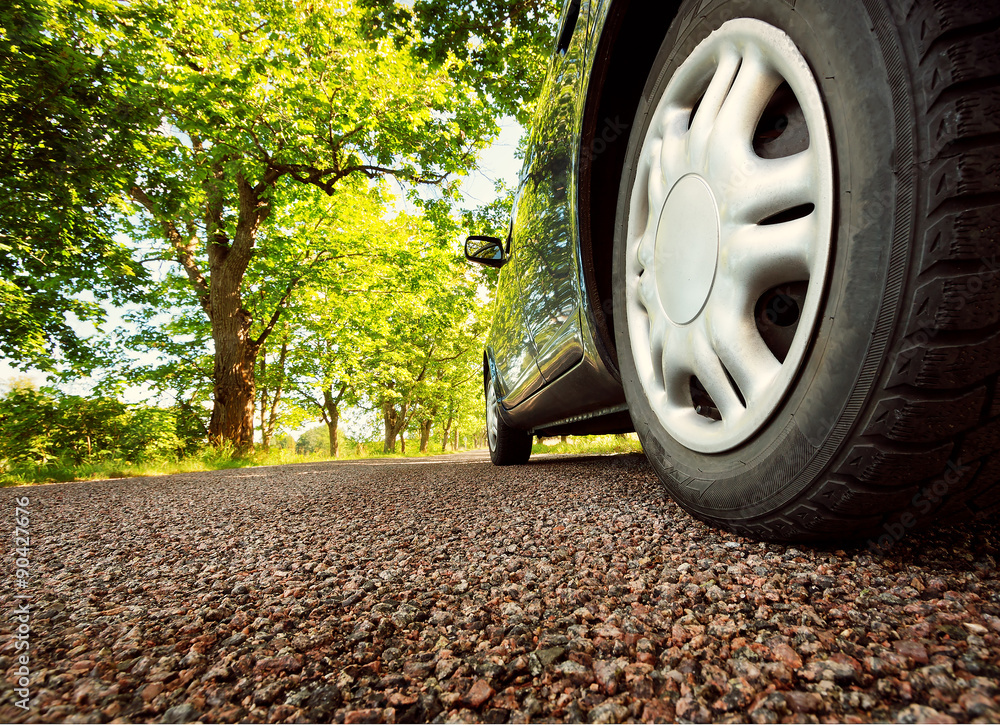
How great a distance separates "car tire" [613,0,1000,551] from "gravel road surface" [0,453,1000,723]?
6.3 inches

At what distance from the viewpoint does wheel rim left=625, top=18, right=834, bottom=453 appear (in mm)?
953

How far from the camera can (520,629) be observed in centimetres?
83

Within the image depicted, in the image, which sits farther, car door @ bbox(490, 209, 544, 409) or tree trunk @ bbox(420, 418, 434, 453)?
tree trunk @ bbox(420, 418, 434, 453)

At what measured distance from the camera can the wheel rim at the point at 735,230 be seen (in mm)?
953

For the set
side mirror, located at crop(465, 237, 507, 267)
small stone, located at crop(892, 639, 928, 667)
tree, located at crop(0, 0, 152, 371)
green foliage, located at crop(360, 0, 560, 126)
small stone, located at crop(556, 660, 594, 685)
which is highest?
green foliage, located at crop(360, 0, 560, 126)

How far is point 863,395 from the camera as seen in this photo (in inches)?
32.2

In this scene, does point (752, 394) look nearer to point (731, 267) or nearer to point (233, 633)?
point (731, 267)

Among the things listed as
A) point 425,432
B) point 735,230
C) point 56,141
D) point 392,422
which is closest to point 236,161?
point 56,141

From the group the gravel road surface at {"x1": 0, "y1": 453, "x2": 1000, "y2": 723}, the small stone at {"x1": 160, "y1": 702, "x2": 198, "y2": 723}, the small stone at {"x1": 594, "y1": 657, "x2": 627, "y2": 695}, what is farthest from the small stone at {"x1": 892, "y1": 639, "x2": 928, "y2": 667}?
the small stone at {"x1": 160, "y1": 702, "x2": 198, "y2": 723}

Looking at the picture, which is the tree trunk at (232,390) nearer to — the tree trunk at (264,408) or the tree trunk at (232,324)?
the tree trunk at (232,324)

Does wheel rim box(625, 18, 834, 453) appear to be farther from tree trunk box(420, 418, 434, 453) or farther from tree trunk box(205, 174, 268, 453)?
tree trunk box(420, 418, 434, 453)

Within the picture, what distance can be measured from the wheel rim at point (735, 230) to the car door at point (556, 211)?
43 cm

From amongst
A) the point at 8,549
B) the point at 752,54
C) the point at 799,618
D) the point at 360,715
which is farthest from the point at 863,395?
the point at 8,549

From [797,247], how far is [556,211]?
1.13 metres
